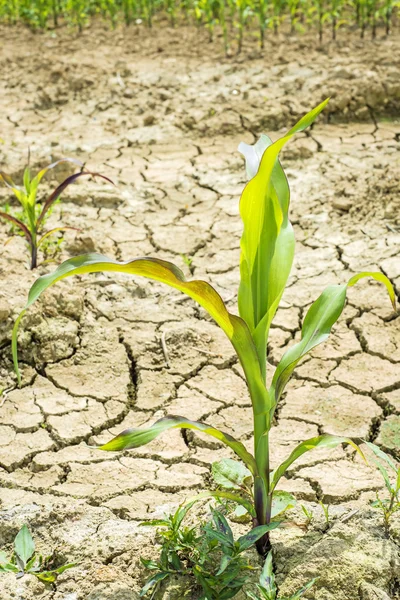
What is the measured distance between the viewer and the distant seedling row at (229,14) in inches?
236

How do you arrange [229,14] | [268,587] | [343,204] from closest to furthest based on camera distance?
[268,587], [343,204], [229,14]

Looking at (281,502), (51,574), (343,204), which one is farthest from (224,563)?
(343,204)

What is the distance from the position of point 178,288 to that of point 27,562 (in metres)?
0.88

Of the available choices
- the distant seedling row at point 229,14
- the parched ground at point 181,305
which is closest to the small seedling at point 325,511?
the parched ground at point 181,305

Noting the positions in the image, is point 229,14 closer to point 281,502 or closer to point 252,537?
point 281,502

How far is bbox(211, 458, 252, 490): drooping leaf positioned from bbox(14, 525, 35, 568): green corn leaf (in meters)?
0.55

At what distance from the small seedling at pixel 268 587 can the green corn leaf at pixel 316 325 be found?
429mm

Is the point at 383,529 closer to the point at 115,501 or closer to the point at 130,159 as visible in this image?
the point at 115,501

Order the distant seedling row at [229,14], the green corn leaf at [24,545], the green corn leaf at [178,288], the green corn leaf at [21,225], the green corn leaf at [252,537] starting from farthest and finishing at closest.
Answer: the distant seedling row at [229,14]
the green corn leaf at [21,225]
the green corn leaf at [24,545]
the green corn leaf at [252,537]
the green corn leaf at [178,288]

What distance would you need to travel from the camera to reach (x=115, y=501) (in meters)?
2.30

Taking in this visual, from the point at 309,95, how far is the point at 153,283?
2.23m

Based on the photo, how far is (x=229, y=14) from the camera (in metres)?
6.59

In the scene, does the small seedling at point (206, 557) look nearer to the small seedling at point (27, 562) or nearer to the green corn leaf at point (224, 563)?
the green corn leaf at point (224, 563)

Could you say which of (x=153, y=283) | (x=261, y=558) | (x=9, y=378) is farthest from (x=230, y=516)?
(x=153, y=283)
